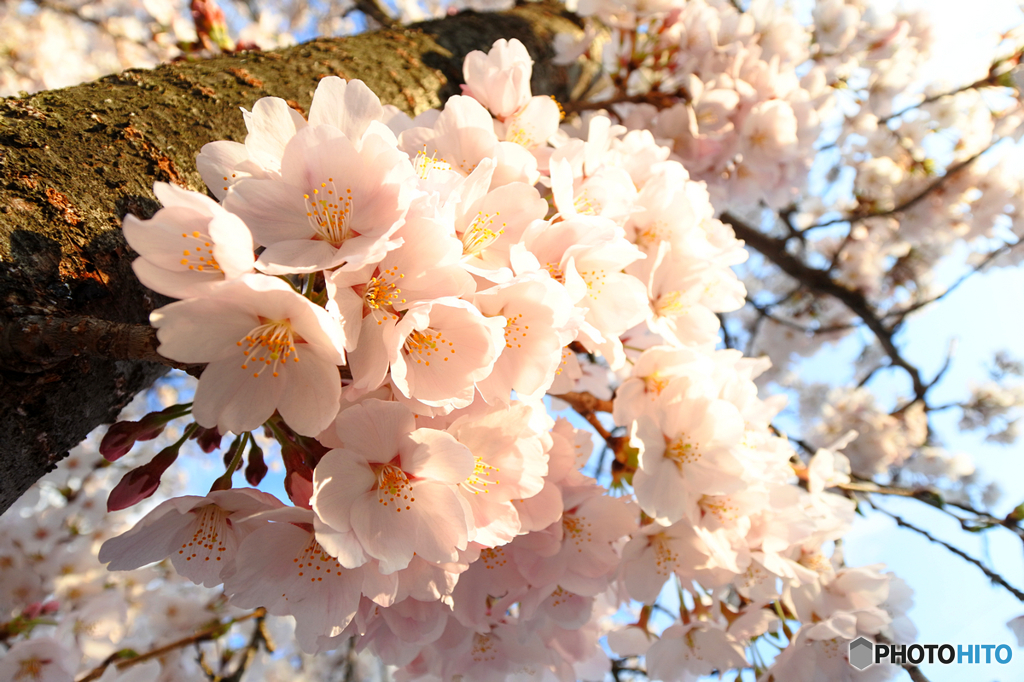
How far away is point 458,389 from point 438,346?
64 millimetres

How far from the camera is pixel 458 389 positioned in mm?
711

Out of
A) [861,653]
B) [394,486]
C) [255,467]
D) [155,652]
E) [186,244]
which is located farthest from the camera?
[155,652]

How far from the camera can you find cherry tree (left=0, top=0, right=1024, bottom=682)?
672 millimetres

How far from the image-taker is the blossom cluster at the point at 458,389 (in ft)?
2.17

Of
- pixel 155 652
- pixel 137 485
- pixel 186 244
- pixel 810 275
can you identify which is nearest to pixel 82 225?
pixel 186 244

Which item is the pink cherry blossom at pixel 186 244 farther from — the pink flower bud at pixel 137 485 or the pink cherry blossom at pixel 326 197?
the pink flower bud at pixel 137 485

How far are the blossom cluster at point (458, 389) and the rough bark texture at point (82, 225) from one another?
10cm

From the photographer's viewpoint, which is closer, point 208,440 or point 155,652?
point 208,440

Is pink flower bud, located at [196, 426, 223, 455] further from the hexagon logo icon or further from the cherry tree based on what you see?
the hexagon logo icon

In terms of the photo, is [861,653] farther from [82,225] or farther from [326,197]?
[82,225]

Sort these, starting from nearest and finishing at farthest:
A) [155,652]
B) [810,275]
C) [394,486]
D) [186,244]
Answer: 1. [186,244]
2. [394,486]
3. [155,652]
4. [810,275]

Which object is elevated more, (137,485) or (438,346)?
(438,346)

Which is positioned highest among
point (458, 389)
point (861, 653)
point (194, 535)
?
point (458, 389)

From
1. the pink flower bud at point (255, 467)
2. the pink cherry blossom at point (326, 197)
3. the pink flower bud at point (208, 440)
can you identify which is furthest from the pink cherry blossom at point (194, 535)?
the pink cherry blossom at point (326, 197)
